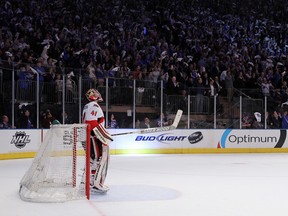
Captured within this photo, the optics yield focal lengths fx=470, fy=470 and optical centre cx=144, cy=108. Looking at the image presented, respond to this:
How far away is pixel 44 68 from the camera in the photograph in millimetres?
12992

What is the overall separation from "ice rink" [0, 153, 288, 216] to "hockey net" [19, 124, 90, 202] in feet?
0.75

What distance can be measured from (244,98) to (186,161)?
3.90 m

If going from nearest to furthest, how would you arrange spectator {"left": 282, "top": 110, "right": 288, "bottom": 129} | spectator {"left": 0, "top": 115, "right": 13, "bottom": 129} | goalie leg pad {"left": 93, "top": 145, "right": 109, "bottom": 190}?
1. goalie leg pad {"left": 93, "top": 145, "right": 109, "bottom": 190}
2. spectator {"left": 0, "top": 115, "right": 13, "bottom": 129}
3. spectator {"left": 282, "top": 110, "right": 288, "bottom": 129}

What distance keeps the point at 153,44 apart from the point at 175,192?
12.7m

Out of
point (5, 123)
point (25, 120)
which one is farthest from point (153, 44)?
point (5, 123)

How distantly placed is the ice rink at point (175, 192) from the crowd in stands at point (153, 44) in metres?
4.27

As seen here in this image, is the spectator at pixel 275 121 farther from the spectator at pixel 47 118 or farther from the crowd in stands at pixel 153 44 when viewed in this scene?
the spectator at pixel 47 118

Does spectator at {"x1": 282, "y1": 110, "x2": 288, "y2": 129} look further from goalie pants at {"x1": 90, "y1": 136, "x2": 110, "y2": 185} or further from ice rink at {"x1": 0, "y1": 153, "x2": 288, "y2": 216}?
goalie pants at {"x1": 90, "y1": 136, "x2": 110, "y2": 185}

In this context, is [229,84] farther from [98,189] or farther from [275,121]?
[98,189]

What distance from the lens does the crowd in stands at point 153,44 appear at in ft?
49.5

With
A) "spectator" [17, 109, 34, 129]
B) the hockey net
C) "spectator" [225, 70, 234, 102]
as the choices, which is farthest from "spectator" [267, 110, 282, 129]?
the hockey net

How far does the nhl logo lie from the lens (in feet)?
42.6

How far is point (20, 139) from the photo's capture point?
519 inches

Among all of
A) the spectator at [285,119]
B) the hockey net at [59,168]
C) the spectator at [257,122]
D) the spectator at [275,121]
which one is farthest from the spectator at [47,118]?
the spectator at [285,119]
